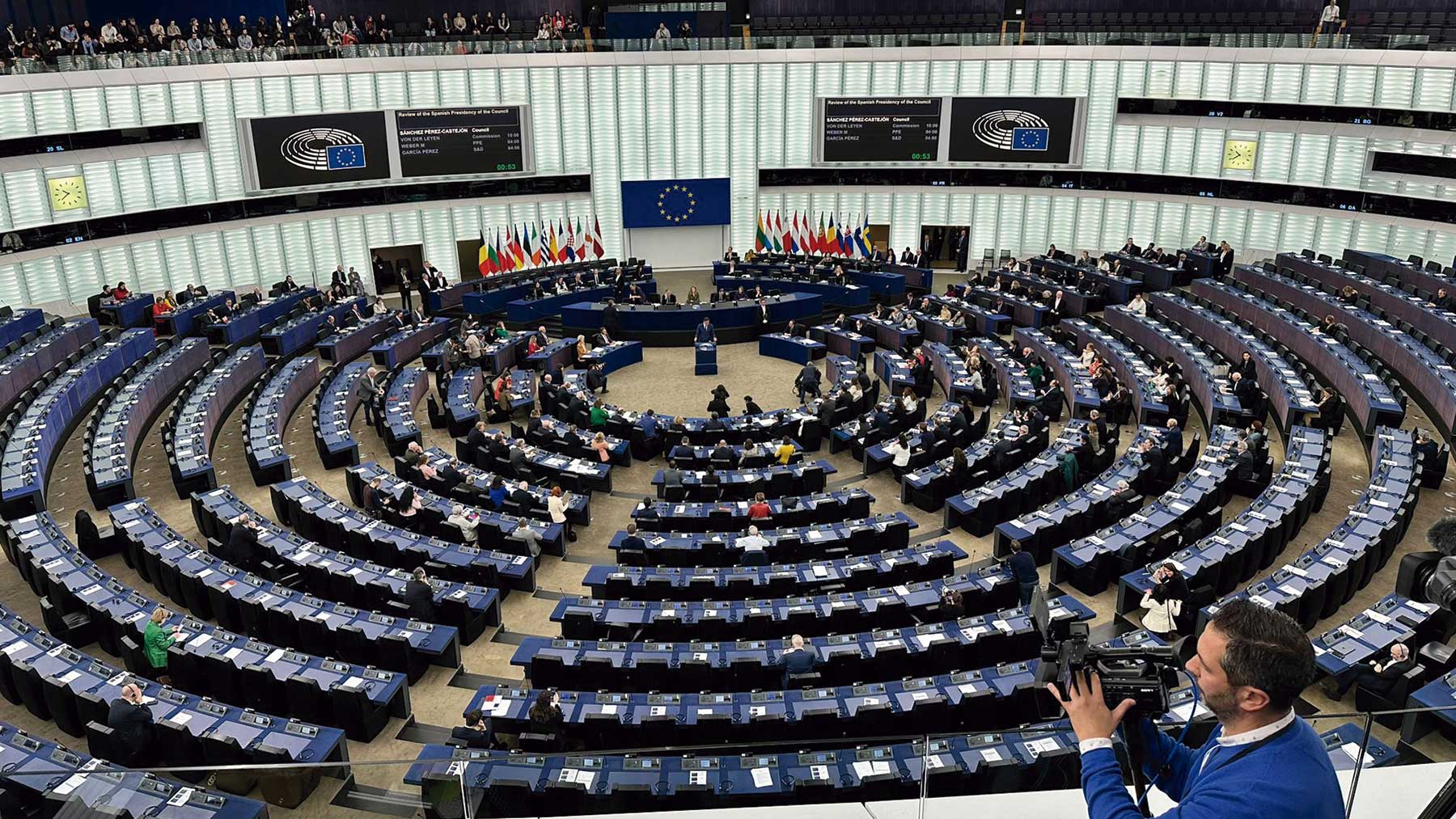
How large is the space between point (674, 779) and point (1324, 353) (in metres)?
19.8

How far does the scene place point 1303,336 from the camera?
24.0 meters

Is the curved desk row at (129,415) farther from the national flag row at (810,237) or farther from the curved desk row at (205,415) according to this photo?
the national flag row at (810,237)

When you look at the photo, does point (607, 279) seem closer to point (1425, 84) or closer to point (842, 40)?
point (842, 40)

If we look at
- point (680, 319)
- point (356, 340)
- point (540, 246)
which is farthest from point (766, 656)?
point (540, 246)

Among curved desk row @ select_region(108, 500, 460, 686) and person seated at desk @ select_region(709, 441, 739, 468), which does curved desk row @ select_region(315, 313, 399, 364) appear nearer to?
curved desk row @ select_region(108, 500, 460, 686)

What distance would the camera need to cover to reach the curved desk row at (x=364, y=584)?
14.6m

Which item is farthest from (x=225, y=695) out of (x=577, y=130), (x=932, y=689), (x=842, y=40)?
(x=842, y=40)

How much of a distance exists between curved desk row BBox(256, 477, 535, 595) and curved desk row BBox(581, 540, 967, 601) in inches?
62.6

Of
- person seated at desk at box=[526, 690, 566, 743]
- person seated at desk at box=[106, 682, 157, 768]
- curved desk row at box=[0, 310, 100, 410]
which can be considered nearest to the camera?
person seated at desk at box=[106, 682, 157, 768]

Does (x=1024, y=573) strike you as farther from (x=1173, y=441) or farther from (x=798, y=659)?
(x=1173, y=441)

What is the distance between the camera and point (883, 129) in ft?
117

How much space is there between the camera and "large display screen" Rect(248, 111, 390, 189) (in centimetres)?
3147

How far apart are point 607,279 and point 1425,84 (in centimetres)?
2487

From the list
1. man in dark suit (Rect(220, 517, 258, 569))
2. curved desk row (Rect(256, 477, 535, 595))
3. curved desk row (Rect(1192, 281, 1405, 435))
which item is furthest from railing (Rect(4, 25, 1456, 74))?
man in dark suit (Rect(220, 517, 258, 569))
